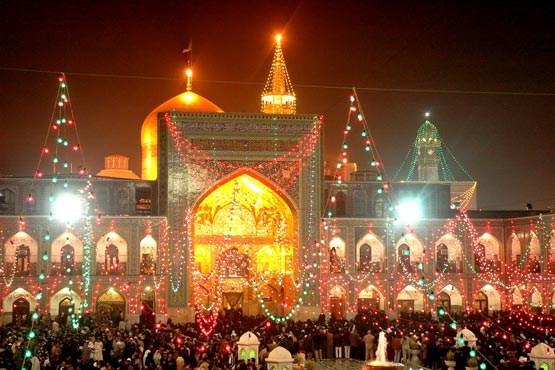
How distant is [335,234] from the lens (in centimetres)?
3381

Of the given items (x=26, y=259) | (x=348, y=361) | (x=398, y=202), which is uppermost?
(x=398, y=202)

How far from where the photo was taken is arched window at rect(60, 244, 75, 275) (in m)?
32.0

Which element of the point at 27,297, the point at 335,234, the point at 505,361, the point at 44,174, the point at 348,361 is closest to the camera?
the point at 505,361

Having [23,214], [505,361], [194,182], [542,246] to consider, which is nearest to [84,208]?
[23,214]

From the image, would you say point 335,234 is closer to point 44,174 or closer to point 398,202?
point 398,202

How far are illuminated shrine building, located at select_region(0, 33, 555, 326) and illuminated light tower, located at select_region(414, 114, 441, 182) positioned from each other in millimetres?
Answer: 13838

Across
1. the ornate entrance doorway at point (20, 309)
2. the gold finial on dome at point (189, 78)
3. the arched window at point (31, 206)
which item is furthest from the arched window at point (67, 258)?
the gold finial on dome at point (189, 78)

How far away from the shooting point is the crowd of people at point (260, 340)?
61.2 ft

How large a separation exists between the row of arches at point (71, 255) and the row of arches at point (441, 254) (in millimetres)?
7052

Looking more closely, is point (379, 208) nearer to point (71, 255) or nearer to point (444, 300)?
point (444, 300)

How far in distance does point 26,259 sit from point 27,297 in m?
1.39

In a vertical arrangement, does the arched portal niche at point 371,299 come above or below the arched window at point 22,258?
below

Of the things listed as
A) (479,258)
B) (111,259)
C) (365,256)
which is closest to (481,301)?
(479,258)

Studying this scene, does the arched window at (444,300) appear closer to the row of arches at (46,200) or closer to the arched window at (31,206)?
the row of arches at (46,200)
